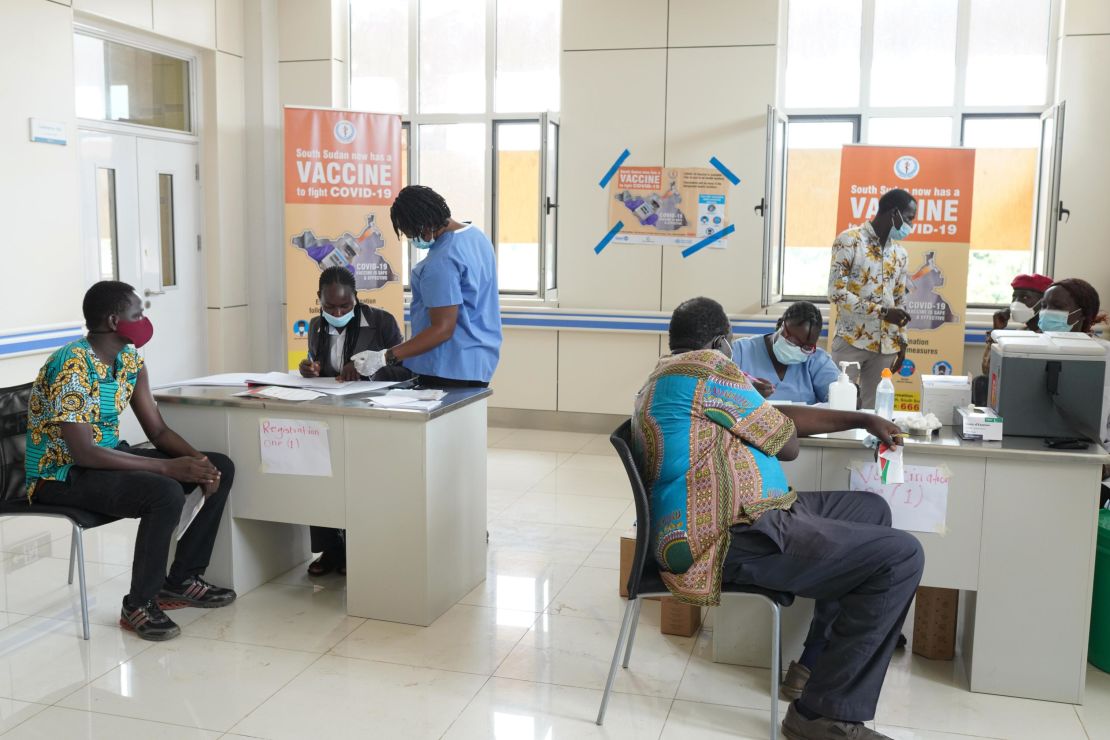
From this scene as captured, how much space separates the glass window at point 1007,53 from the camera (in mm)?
6355

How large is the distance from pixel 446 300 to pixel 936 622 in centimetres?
207

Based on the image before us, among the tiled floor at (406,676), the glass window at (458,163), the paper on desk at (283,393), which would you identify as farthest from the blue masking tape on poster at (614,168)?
the paper on desk at (283,393)

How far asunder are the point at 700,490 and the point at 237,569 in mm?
1963

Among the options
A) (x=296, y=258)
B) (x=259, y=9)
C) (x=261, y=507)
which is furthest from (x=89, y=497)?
(x=259, y=9)

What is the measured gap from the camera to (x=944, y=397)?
10.5 ft

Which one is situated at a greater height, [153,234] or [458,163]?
[458,163]

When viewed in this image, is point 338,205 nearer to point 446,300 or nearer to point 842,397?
point 446,300

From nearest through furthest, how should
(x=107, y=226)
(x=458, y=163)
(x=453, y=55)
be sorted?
(x=107, y=226) → (x=453, y=55) → (x=458, y=163)

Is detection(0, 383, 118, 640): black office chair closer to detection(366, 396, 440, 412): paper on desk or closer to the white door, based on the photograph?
detection(366, 396, 440, 412): paper on desk

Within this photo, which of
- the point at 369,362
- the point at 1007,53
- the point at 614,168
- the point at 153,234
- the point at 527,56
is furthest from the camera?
the point at 527,56

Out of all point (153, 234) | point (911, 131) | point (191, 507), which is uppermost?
point (911, 131)

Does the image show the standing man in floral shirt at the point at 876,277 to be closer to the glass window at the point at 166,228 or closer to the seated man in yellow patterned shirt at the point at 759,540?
the seated man in yellow patterned shirt at the point at 759,540

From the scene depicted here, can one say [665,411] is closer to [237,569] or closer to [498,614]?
[498,614]

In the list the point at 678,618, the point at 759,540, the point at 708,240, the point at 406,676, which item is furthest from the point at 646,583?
the point at 708,240
